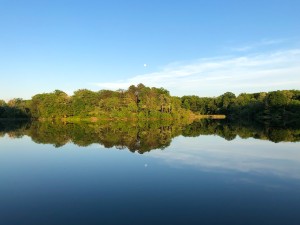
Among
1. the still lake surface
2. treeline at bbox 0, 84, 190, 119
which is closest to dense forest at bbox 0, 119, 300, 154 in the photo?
the still lake surface

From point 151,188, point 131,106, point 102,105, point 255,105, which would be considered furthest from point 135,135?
point 255,105

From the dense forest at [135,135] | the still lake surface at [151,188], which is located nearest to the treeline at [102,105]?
the dense forest at [135,135]

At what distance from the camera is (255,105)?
97.4 m

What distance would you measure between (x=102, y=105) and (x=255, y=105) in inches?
2001

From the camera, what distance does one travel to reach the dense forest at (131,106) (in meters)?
88.6

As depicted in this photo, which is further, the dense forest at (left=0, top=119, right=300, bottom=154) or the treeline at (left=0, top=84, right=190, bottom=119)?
the treeline at (left=0, top=84, right=190, bottom=119)

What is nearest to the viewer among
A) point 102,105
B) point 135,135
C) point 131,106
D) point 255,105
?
point 135,135

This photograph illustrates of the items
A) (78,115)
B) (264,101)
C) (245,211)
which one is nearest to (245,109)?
(264,101)

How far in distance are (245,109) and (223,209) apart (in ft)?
313

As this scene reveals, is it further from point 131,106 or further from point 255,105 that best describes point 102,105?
point 255,105

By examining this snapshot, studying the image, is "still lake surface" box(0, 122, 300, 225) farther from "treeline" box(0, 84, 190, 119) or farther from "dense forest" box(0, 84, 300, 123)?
"treeline" box(0, 84, 190, 119)

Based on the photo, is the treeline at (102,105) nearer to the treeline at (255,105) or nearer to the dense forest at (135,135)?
the treeline at (255,105)

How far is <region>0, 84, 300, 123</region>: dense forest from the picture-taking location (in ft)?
291

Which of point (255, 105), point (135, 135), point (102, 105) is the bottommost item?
point (135, 135)
